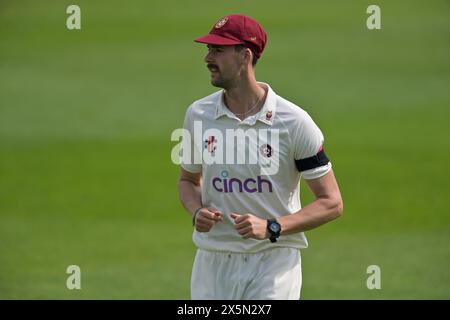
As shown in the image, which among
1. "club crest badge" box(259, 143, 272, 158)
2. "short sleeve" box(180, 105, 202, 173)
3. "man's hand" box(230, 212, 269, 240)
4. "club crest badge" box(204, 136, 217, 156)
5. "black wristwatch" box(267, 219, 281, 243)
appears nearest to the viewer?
"man's hand" box(230, 212, 269, 240)

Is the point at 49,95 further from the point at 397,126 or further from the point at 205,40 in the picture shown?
the point at 205,40

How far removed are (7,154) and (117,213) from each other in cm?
368

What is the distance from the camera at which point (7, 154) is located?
60.6ft

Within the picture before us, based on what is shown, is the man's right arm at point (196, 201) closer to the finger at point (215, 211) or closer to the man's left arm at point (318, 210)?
the finger at point (215, 211)

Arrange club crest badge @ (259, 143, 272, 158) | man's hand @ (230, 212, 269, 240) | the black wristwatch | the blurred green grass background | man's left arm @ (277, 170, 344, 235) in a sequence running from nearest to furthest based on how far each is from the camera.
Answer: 1. man's hand @ (230, 212, 269, 240)
2. the black wristwatch
3. man's left arm @ (277, 170, 344, 235)
4. club crest badge @ (259, 143, 272, 158)
5. the blurred green grass background

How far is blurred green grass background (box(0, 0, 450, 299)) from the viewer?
42.3ft

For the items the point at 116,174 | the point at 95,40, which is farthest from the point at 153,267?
the point at 95,40

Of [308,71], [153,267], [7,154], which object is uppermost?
[308,71]

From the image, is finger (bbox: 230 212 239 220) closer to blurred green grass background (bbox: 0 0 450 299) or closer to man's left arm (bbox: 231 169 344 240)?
man's left arm (bbox: 231 169 344 240)

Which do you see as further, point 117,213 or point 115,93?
point 115,93

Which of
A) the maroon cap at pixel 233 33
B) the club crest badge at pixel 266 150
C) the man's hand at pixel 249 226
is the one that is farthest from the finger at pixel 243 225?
the maroon cap at pixel 233 33

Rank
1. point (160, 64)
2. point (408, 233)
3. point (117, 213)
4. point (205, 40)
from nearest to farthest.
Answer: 1. point (205, 40)
2. point (408, 233)
3. point (117, 213)
4. point (160, 64)

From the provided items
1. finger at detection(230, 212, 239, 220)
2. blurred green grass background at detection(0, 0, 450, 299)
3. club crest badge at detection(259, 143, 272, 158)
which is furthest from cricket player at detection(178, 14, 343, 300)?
blurred green grass background at detection(0, 0, 450, 299)

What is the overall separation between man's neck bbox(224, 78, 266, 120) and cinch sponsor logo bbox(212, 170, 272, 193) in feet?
1.34
